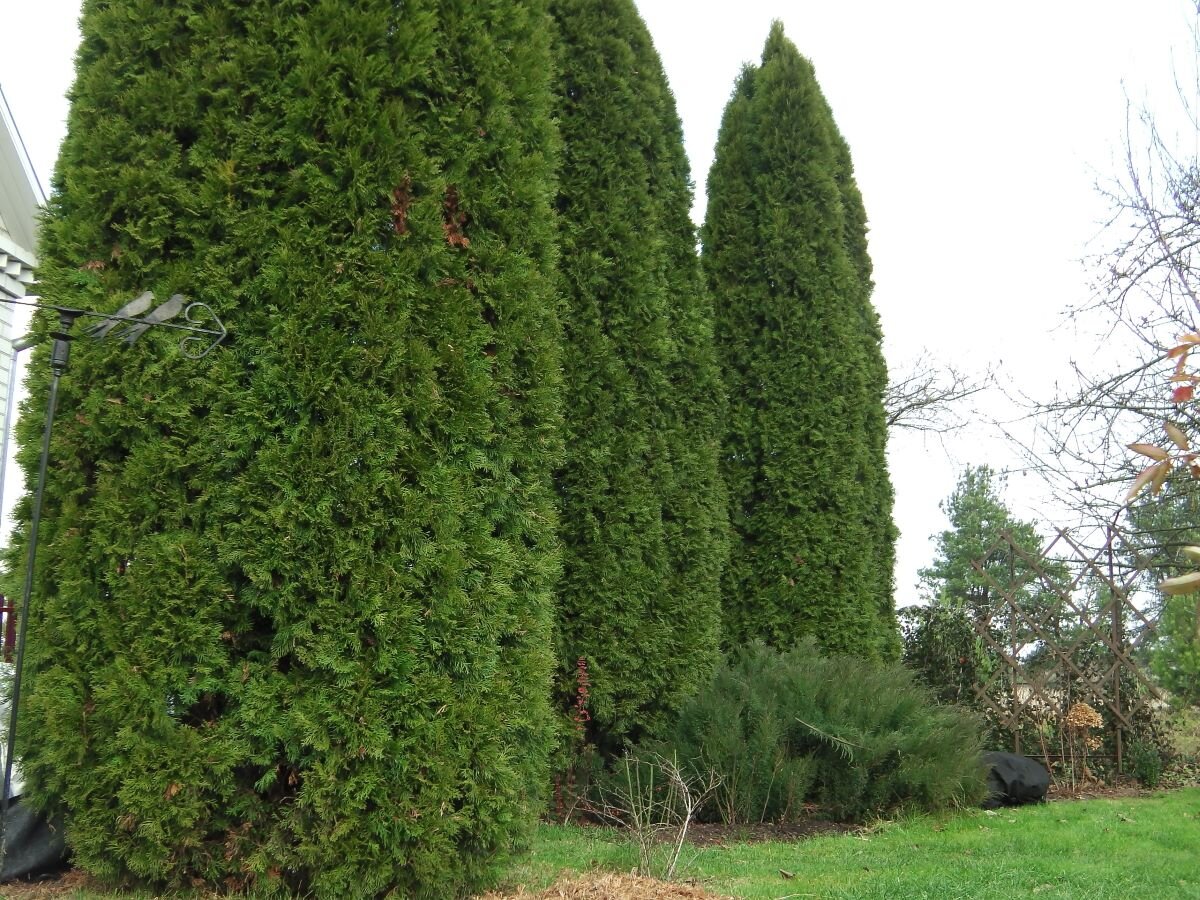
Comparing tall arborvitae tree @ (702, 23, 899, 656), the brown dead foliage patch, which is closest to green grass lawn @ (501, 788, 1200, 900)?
the brown dead foliage patch

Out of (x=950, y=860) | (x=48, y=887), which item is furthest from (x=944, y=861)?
(x=48, y=887)

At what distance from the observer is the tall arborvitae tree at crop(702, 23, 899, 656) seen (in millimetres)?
8852

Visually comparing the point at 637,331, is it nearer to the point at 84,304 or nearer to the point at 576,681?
the point at 576,681

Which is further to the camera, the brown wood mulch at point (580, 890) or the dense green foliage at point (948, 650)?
the dense green foliage at point (948, 650)

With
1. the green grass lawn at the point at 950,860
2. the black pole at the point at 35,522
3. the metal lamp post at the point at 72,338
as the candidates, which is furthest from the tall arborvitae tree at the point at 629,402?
the black pole at the point at 35,522

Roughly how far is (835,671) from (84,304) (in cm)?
551

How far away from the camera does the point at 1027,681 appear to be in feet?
31.5

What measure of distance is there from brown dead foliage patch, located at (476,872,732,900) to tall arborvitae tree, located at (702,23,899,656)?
4.70 metres

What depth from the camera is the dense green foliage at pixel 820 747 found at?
21.2 feet

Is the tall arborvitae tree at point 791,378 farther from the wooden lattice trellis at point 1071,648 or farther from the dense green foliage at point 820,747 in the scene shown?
the dense green foliage at point 820,747

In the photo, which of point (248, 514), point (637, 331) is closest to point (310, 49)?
point (248, 514)

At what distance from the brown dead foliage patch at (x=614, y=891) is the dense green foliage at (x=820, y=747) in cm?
230

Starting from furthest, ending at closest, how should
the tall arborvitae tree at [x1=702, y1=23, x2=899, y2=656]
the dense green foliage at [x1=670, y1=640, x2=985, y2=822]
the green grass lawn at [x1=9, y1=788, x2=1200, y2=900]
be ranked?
the tall arborvitae tree at [x1=702, y1=23, x2=899, y2=656] → the dense green foliage at [x1=670, y1=640, x2=985, y2=822] → the green grass lawn at [x1=9, y1=788, x2=1200, y2=900]

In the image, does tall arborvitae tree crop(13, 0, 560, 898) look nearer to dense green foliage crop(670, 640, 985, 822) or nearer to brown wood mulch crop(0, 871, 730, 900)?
brown wood mulch crop(0, 871, 730, 900)
